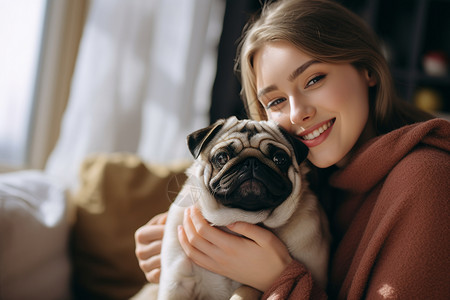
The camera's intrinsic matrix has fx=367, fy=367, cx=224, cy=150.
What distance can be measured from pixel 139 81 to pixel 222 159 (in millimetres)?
1659

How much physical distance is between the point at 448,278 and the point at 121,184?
1.53m

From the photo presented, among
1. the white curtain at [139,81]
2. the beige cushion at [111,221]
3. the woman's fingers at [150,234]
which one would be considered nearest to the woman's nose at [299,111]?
the woman's fingers at [150,234]

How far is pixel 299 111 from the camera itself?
119 cm

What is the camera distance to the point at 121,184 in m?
1.96

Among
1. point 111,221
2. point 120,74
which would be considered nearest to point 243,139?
point 111,221

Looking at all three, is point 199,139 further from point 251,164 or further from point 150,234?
point 150,234

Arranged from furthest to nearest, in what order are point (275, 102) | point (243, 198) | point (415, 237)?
point (275, 102), point (243, 198), point (415, 237)

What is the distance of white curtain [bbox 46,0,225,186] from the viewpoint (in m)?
2.35

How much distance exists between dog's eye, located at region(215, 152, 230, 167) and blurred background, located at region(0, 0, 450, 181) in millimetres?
1506

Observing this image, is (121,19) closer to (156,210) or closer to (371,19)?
(156,210)

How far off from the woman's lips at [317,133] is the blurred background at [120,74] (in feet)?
5.23

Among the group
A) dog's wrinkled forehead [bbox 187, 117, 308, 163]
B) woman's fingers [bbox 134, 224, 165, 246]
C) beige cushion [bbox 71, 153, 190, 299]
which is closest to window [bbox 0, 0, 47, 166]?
beige cushion [bbox 71, 153, 190, 299]

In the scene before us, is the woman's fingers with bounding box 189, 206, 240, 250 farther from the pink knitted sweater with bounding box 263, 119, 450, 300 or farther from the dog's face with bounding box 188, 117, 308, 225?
the pink knitted sweater with bounding box 263, 119, 450, 300

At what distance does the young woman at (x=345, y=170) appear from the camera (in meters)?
0.94
